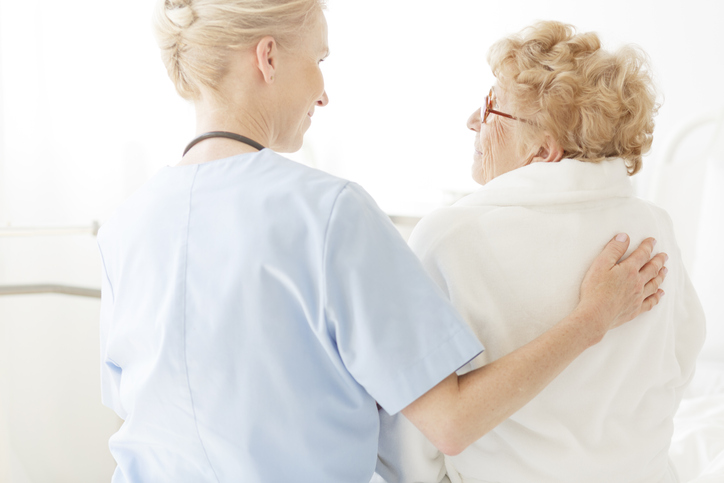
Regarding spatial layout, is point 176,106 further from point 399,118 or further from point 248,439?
point 248,439

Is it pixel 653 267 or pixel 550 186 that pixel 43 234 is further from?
pixel 653 267

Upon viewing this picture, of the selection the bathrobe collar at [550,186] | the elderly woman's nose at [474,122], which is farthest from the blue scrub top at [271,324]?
the elderly woman's nose at [474,122]

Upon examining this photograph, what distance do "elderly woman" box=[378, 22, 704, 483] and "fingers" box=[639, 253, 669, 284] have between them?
49 millimetres

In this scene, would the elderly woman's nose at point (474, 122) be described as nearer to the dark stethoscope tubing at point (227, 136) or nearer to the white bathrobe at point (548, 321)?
the white bathrobe at point (548, 321)

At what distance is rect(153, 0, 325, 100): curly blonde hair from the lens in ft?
2.89

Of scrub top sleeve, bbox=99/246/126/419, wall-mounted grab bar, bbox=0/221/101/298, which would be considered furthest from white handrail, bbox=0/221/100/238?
scrub top sleeve, bbox=99/246/126/419

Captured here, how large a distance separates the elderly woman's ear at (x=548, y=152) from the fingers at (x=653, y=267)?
0.76 feet

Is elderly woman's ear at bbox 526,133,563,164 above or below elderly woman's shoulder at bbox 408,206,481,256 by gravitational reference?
above

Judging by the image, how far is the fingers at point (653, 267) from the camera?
3.27 feet

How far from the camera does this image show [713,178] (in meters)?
2.27

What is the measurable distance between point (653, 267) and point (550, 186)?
0.22 meters

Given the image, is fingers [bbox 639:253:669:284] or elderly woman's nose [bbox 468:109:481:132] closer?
fingers [bbox 639:253:669:284]

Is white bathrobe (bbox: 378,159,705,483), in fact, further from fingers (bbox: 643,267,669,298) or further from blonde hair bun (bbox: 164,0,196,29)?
blonde hair bun (bbox: 164,0,196,29)

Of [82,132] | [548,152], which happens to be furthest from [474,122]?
[82,132]
